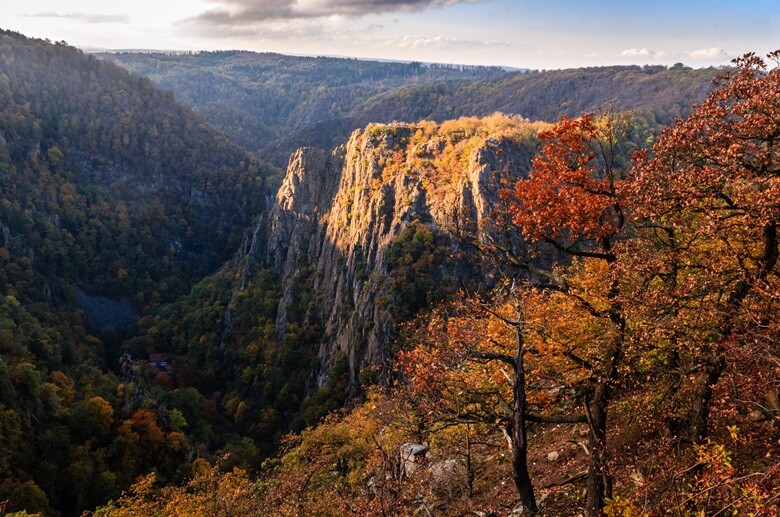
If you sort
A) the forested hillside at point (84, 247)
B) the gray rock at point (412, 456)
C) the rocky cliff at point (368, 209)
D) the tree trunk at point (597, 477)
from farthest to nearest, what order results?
the rocky cliff at point (368, 209), the forested hillside at point (84, 247), the gray rock at point (412, 456), the tree trunk at point (597, 477)

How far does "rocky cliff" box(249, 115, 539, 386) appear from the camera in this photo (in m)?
68.2

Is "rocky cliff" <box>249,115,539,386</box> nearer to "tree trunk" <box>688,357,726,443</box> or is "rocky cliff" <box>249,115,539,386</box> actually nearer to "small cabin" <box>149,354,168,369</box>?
"small cabin" <box>149,354,168,369</box>

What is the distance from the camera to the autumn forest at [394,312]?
36.9 feet

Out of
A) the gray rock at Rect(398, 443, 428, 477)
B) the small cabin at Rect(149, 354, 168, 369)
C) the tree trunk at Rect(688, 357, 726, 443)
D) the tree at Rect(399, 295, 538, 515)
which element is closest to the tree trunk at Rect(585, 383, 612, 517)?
the tree at Rect(399, 295, 538, 515)

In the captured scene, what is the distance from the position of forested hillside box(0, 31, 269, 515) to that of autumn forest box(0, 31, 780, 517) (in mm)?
532

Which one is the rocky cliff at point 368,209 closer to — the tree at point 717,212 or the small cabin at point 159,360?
the small cabin at point 159,360

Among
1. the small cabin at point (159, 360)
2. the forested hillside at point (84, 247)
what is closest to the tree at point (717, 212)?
the forested hillside at point (84, 247)

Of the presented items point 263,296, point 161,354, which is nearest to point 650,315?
point 263,296

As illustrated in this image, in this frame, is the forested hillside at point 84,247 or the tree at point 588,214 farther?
the forested hillside at point 84,247

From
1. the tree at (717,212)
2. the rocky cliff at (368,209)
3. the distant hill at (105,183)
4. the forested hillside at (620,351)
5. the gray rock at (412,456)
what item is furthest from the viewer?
the distant hill at (105,183)

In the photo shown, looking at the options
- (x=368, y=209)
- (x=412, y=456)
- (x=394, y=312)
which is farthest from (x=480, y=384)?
(x=368, y=209)

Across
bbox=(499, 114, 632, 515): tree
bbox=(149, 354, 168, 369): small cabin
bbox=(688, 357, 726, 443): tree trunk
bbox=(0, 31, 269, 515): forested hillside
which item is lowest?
bbox=(149, 354, 168, 369): small cabin

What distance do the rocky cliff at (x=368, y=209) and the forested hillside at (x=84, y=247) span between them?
29.5m

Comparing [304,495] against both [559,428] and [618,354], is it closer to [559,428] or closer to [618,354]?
[559,428]
